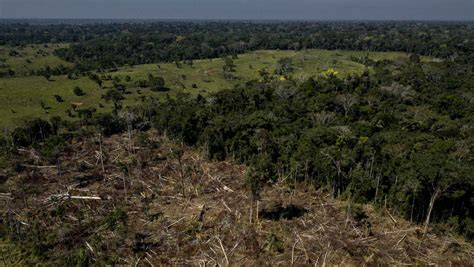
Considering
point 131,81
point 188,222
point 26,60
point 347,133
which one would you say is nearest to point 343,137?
point 347,133

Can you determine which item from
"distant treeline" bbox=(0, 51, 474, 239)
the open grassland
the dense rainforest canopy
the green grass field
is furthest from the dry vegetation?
the open grassland

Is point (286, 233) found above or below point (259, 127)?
below

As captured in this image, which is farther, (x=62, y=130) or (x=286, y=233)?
(x=62, y=130)

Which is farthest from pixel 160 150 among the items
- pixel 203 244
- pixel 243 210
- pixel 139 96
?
pixel 139 96

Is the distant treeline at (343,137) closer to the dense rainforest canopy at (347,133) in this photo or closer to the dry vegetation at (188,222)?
the dense rainforest canopy at (347,133)

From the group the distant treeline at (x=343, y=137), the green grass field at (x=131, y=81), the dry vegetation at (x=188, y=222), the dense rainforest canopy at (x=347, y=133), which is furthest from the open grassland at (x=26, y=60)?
the dry vegetation at (x=188, y=222)

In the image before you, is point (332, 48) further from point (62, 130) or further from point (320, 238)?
point (320, 238)
